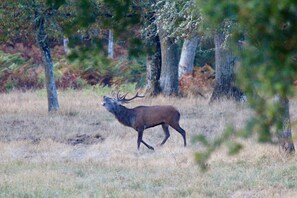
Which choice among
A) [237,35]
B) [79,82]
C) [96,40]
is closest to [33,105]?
[79,82]

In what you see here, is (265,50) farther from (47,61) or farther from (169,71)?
(169,71)

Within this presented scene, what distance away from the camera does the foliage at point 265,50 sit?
12.4ft

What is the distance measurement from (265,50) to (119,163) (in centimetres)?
969

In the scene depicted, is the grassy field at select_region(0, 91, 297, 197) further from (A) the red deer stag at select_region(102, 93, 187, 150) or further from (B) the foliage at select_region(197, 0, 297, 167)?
(B) the foliage at select_region(197, 0, 297, 167)

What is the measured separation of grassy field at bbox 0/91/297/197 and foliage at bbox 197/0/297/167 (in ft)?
9.42

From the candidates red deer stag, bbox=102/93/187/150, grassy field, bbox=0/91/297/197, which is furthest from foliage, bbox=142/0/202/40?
grassy field, bbox=0/91/297/197

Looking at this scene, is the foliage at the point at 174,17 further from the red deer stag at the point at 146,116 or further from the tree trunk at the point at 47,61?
the tree trunk at the point at 47,61

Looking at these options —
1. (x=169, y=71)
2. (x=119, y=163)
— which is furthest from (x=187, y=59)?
(x=119, y=163)

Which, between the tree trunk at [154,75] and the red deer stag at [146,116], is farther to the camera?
the tree trunk at [154,75]

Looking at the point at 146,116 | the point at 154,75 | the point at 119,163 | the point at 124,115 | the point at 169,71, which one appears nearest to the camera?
the point at 119,163

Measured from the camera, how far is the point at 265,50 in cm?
386

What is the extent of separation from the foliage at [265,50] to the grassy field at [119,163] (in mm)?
2872

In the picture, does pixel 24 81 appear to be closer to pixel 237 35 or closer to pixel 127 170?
pixel 127 170

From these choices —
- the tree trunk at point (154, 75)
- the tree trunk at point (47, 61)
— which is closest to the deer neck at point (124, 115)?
the tree trunk at point (47, 61)
